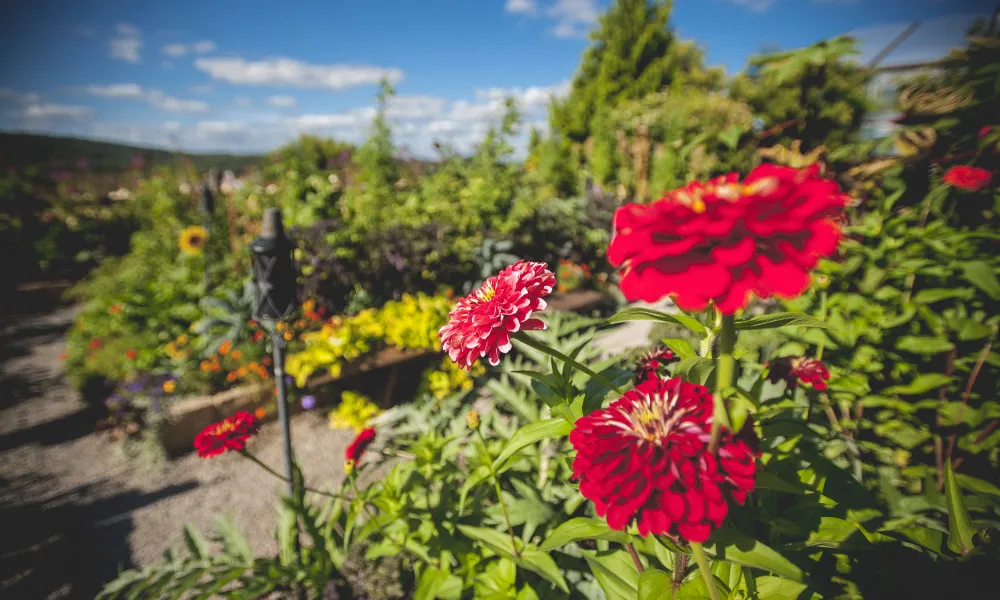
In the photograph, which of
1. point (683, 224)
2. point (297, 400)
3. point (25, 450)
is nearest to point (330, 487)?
point (297, 400)

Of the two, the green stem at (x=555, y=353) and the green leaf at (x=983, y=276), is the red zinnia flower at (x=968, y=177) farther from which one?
the green stem at (x=555, y=353)

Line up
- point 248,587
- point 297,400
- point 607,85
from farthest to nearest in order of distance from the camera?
point 607,85
point 297,400
point 248,587

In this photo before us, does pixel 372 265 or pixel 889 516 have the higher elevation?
pixel 372 265

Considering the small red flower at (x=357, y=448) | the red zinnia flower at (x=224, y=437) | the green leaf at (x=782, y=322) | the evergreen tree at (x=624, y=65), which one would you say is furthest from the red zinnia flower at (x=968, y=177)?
the evergreen tree at (x=624, y=65)

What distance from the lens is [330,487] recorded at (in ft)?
8.89

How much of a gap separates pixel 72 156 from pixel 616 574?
1965 centimetres

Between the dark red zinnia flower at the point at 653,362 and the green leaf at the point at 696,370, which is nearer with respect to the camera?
the green leaf at the point at 696,370

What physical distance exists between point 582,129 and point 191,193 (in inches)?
526

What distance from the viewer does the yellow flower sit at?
3.09 m

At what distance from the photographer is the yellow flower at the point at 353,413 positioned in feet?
10.2

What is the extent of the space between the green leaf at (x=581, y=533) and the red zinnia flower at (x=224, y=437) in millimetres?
1015

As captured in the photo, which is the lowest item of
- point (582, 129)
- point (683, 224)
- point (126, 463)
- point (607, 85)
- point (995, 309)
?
point (126, 463)

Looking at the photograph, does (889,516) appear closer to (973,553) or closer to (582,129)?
(973,553)

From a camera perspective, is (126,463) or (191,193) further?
(191,193)
